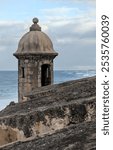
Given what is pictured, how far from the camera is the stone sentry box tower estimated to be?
15281 millimetres

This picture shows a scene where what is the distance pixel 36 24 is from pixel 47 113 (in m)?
7.85

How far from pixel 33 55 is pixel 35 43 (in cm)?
38

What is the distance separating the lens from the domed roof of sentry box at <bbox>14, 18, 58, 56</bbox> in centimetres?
1527

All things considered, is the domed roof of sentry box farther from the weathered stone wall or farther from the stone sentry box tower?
the weathered stone wall

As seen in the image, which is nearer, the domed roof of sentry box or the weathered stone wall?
the weathered stone wall

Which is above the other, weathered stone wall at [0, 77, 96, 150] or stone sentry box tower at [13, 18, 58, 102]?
stone sentry box tower at [13, 18, 58, 102]

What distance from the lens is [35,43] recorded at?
1531 cm

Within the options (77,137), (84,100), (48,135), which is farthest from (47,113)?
(77,137)

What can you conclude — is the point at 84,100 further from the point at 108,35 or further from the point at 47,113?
the point at 108,35

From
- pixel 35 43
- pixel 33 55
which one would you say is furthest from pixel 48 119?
pixel 35 43

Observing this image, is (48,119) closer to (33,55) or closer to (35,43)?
(33,55)

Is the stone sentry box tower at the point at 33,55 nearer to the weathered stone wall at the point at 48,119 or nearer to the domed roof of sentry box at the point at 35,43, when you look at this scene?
the domed roof of sentry box at the point at 35,43

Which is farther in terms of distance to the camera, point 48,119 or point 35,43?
point 35,43

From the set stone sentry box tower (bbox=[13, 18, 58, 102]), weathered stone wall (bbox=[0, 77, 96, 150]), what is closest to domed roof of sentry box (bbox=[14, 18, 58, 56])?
stone sentry box tower (bbox=[13, 18, 58, 102])
